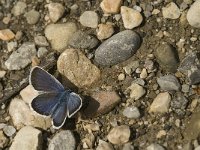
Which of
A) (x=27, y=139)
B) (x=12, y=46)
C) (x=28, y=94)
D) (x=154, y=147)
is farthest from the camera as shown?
(x=12, y=46)

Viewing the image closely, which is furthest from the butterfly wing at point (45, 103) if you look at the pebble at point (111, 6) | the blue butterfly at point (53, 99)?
the pebble at point (111, 6)

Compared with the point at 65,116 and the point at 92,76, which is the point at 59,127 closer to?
the point at 65,116

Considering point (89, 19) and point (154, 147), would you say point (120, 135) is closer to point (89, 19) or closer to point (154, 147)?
point (154, 147)

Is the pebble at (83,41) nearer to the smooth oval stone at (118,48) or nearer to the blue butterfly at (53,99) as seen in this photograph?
the smooth oval stone at (118,48)

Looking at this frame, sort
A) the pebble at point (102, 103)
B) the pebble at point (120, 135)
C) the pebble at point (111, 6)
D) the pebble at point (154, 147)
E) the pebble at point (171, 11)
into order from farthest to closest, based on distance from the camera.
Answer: the pebble at point (111, 6), the pebble at point (171, 11), the pebble at point (102, 103), the pebble at point (120, 135), the pebble at point (154, 147)

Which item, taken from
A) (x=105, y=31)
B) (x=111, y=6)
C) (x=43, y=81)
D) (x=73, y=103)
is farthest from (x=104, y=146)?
(x=111, y=6)

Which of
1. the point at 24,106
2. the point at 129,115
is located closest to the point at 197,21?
the point at 129,115

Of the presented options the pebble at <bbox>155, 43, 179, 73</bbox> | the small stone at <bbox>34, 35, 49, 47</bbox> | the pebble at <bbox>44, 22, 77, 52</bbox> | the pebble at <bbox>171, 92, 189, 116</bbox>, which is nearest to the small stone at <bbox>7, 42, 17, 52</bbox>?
the small stone at <bbox>34, 35, 49, 47</bbox>
